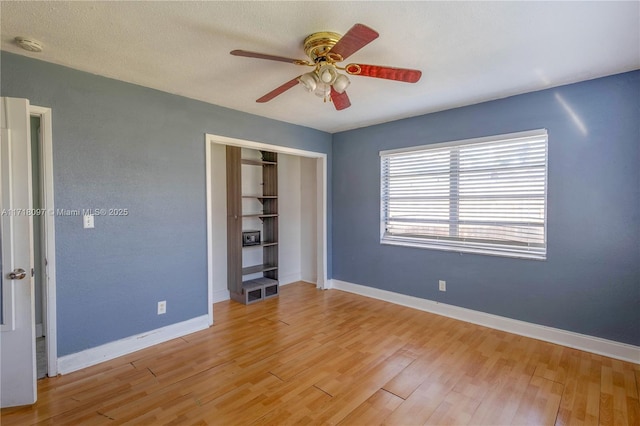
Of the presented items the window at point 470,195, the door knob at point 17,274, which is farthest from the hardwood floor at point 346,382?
the window at point 470,195

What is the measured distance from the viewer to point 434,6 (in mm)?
1678

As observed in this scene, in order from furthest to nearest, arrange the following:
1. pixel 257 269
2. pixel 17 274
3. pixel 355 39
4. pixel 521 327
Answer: pixel 257 269 < pixel 521 327 < pixel 17 274 < pixel 355 39

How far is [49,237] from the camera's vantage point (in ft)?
7.75

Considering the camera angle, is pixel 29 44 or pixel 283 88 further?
pixel 283 88

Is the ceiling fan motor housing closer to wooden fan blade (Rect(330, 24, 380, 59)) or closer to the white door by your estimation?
wooden fan blade (Rect(330, 24, 380, 59))

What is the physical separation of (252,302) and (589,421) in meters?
3.38

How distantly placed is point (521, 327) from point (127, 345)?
149 inches

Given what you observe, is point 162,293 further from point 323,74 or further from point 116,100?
point 323,74

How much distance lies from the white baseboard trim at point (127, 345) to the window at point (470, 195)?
8.56 feet

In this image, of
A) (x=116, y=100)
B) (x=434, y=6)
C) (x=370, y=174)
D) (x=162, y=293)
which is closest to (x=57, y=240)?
(x=162, y=293)

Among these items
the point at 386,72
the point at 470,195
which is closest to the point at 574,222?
the point at 470,195

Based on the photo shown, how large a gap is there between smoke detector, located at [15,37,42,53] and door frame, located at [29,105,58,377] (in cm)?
42

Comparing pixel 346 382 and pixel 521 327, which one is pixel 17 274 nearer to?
pixel 346 382

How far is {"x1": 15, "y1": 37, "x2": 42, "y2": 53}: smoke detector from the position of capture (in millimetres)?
1989
